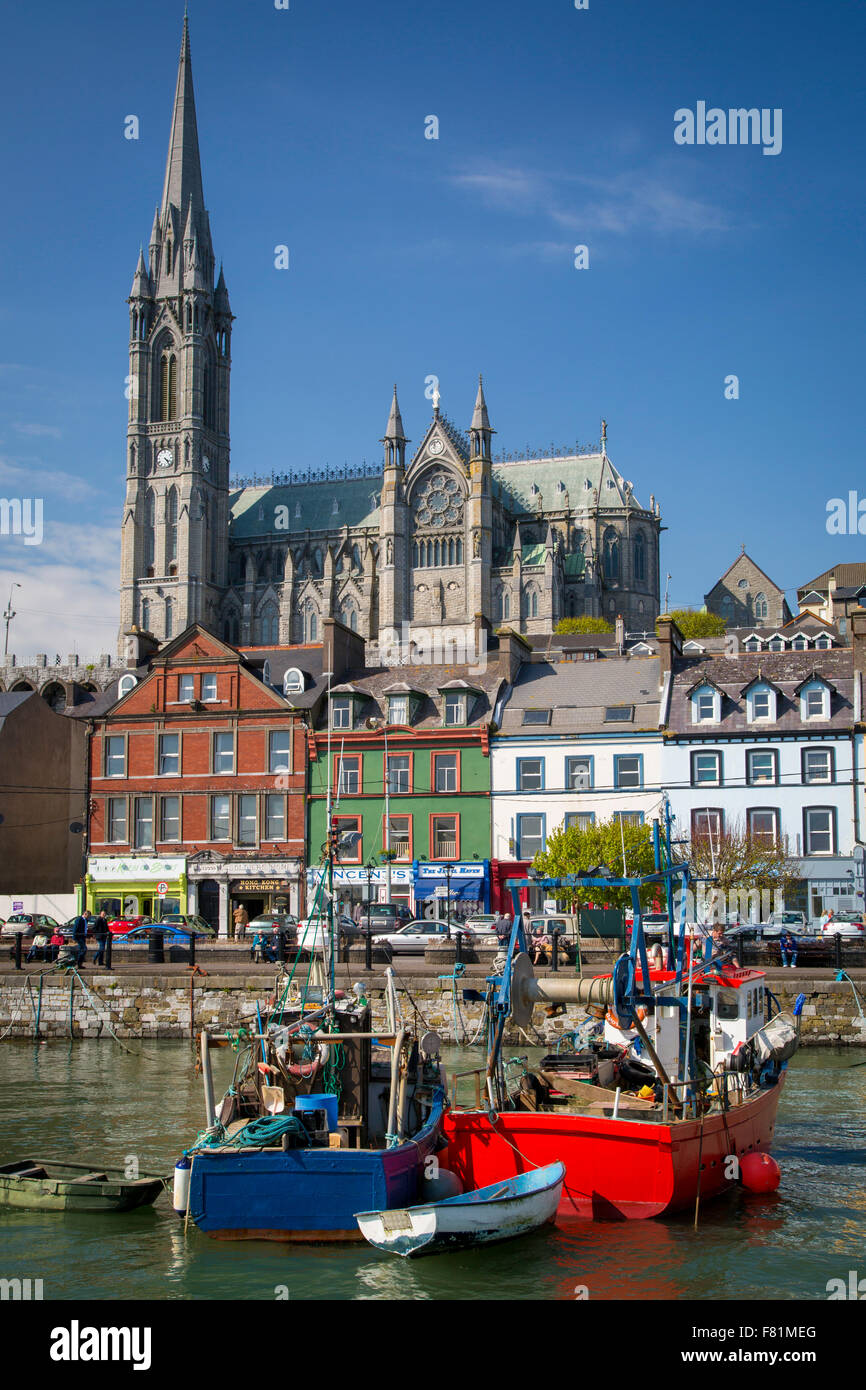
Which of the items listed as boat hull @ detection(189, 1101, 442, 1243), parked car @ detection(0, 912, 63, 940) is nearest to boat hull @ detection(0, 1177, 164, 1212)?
boat hull @ detection(189, 1101, 442, 1243)

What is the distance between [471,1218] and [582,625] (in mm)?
103138

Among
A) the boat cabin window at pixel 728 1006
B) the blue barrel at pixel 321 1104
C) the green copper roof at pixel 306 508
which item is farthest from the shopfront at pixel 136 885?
the green copper roof at pixel 306 508

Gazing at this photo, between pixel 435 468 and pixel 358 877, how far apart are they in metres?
81.4

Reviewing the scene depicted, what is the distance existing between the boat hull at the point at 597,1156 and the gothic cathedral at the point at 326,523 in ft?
341

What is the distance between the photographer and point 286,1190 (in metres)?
16.8

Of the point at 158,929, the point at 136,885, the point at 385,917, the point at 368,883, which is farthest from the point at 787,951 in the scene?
the point at 136,885

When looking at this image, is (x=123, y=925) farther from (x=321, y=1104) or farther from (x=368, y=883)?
(x=321, y=1104)

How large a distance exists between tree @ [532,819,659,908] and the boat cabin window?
72.3 feet

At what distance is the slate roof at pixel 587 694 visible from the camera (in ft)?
171

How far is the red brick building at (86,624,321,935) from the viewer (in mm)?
54469

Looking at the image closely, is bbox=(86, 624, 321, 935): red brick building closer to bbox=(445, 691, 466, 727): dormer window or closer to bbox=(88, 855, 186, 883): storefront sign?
bbox=(88, 855, 186, 883): storefront sign

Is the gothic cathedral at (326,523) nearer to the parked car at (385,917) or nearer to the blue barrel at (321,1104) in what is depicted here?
the parked car at (385,917)
